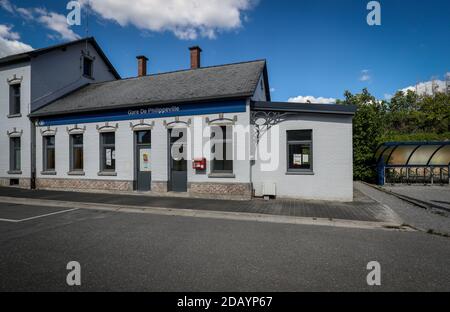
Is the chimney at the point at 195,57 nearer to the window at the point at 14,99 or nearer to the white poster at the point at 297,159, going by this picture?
the white poster at the point at 297,159

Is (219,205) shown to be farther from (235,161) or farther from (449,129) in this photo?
(449,129)

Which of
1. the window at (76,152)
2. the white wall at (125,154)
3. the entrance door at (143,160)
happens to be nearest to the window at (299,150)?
the white wall at (125,154)

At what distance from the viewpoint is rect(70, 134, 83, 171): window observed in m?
13.8

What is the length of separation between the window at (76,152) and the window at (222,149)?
320 inches

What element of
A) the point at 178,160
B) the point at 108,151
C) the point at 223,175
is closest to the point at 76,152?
the point at 108,151

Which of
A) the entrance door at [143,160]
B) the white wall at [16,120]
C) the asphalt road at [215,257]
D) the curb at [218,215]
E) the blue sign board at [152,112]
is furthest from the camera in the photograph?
the white wall at [16,120]

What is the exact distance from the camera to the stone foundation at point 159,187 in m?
11.9

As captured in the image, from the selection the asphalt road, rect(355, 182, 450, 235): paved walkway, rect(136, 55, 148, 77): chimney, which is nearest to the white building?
rect(355, 182, 450, 235): paved walkway

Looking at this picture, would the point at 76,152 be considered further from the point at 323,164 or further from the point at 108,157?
the point at 323,164

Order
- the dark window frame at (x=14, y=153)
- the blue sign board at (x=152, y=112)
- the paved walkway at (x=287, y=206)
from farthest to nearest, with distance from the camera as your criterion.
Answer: the dark window frame at (x=14, y=153), the blue sign board at (x=152, y=112), the paved walkway at (x=287, y=206)

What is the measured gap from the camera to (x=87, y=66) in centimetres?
1941

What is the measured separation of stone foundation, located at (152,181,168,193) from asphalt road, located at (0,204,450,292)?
4.88 metres

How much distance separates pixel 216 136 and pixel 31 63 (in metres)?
13.1

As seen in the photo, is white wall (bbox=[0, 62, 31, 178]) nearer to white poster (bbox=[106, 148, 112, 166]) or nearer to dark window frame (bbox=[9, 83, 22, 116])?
dark window frame (bbox=[9, 83, 22, 116])
